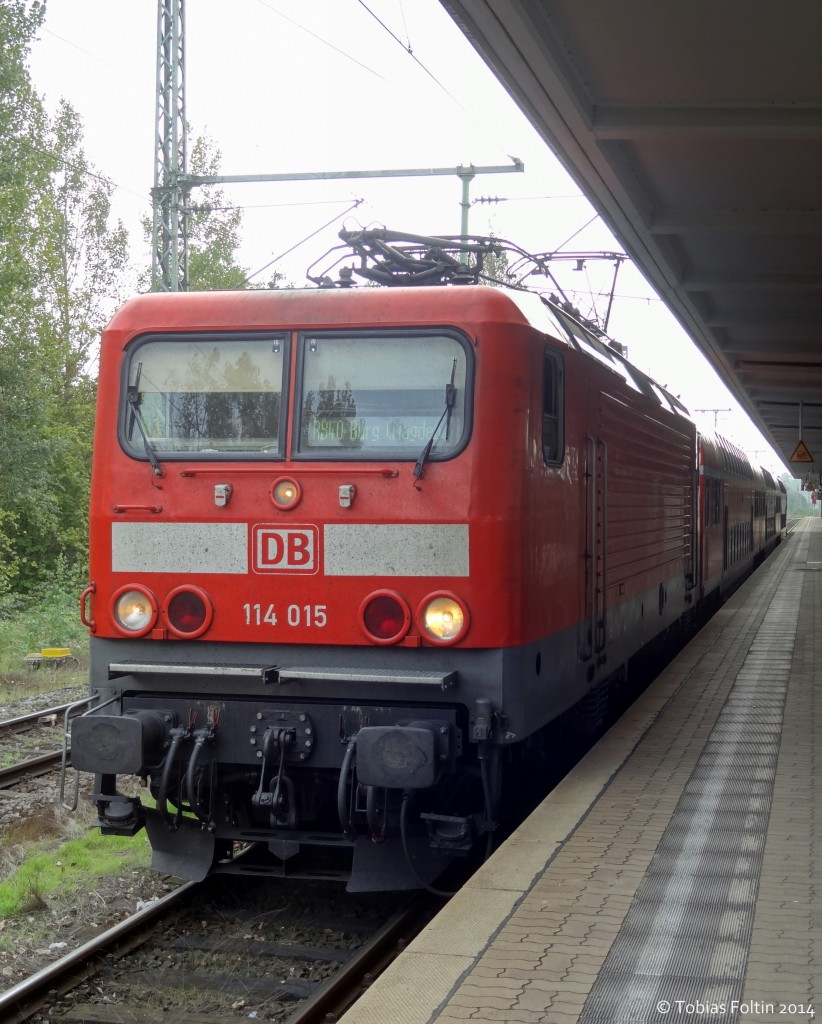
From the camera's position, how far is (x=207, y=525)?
19.5 feet

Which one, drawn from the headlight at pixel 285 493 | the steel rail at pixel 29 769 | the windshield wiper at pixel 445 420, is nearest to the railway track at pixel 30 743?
the steel rail at pixel 29 769

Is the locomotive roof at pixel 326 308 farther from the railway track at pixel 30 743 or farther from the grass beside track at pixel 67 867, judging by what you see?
the railway track at pixel 30 743

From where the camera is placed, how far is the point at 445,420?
5.75 meters

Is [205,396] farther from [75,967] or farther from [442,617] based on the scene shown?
[75,967]

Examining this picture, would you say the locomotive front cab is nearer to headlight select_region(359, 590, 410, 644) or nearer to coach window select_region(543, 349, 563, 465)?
headlight select_region(359, 590, 410, 644)

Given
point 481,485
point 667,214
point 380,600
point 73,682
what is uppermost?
point 667,214

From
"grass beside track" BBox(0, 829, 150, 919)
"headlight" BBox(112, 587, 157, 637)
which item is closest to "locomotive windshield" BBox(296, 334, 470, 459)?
"headlight" BBox(112, 587, 157, 637)

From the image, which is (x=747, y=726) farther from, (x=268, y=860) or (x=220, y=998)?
(x=220, y=998)

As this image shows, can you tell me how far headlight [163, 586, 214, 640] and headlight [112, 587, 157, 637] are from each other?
0.27ft

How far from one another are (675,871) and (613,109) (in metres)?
5.17

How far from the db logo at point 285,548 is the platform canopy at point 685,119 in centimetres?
278

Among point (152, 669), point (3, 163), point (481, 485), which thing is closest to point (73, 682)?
point (3, 163)

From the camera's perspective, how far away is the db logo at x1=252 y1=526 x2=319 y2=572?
5844 mm

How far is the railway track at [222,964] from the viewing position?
4.90 meters
